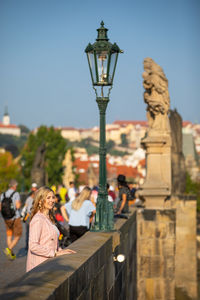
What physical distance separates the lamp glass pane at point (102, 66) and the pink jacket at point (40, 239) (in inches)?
155

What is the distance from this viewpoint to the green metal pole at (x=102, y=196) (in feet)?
30.5

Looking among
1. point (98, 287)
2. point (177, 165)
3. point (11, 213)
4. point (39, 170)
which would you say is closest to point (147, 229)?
point (11, 213)

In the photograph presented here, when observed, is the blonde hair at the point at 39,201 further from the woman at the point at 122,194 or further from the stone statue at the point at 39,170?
the stone statue at the point at 39,170

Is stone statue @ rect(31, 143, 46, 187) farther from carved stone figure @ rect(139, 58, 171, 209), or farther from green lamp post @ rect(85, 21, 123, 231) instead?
green lamp post @ rect(85, 21, 123, 231)

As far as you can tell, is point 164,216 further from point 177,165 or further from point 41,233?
point 177,165

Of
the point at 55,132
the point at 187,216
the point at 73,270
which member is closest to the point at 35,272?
the point at 73,270

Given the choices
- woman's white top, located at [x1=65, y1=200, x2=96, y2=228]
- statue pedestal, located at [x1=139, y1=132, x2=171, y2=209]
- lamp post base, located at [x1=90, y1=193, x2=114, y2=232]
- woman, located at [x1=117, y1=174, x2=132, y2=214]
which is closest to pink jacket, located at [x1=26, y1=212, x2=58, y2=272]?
lamp post base, located at [x1=90, y1=193, x2=114, y2=232]

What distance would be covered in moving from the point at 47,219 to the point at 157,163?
11.6 meters

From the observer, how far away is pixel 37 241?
18.6ft

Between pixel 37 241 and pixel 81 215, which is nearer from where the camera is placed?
pixel 37 241

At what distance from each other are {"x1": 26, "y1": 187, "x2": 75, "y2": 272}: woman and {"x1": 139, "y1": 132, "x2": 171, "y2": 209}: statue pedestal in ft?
35.5

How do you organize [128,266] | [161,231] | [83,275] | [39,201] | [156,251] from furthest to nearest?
[161,231], [156,251], [128,266], [39,201], [83,275]

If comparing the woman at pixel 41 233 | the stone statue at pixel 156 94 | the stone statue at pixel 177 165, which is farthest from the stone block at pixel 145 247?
the stone statue at pixel 177 165

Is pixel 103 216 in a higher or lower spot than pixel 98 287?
higher
